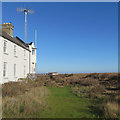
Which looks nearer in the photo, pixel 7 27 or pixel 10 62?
pixel 10 62

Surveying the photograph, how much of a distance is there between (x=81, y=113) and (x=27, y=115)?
8.78 ft

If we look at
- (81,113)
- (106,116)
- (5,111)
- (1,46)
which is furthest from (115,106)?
(1,46)

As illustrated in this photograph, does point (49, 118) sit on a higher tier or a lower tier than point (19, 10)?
lower

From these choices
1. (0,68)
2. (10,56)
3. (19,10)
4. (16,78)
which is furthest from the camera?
(19,10)

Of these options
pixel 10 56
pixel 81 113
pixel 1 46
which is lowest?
pixel 81 113

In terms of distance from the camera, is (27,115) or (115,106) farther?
(115,106)

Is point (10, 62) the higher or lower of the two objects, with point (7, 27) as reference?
lower

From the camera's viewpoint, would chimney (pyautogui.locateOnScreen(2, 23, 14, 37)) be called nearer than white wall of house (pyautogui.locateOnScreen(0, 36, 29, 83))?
No

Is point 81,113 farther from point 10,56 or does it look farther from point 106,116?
point 10,56

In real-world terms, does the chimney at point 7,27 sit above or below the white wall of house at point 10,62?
above

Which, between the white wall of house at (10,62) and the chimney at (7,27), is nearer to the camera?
the white wall of house at (10,62)

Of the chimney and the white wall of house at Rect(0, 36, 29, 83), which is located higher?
the chimney

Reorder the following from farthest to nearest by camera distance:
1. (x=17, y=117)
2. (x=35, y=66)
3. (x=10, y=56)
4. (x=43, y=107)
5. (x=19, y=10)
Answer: (x=35, y=66), (x=19, y=10), (x=10, y=56), (x=43, y=107), (x=17, y=117)

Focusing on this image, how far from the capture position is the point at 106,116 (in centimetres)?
489
